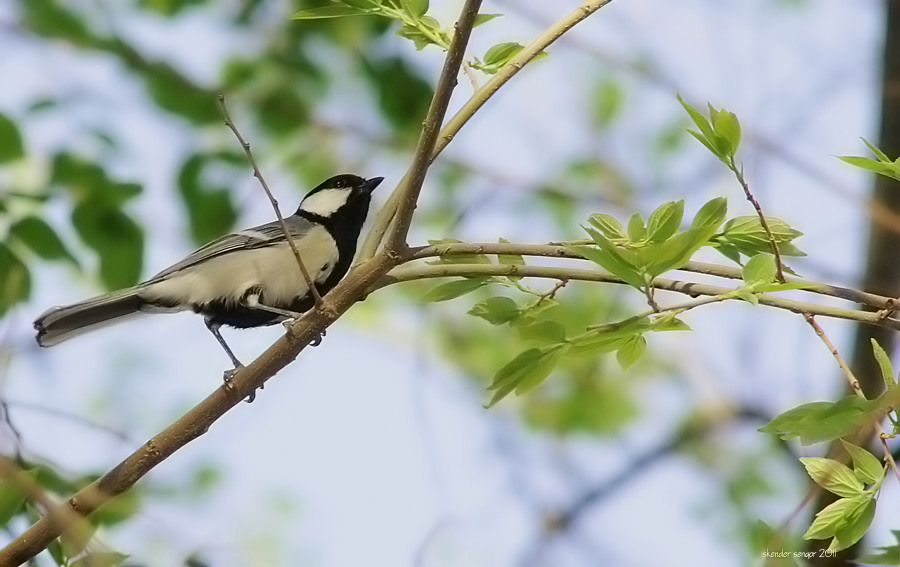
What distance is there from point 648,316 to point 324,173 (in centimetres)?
535

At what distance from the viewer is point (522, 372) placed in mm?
2127

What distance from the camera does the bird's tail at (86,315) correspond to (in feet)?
12.7

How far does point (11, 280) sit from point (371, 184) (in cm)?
233

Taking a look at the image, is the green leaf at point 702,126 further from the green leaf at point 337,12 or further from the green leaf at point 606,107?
the green leaf at point 606,107

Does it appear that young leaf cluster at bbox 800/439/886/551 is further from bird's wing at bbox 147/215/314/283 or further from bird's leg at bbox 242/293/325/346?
bird's wing at bbox 147/215/314/283

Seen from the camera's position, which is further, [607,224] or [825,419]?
[607,224]

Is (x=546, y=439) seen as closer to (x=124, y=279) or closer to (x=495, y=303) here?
A: (x=124, y=279)

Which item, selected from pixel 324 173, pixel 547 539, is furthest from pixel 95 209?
pixel 324 173

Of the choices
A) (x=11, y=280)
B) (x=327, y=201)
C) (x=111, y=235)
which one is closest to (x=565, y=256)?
(x=11, y=280)

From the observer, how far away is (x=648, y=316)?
202 centimetres

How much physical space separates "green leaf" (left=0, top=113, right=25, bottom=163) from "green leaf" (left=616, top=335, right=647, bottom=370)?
2410mm

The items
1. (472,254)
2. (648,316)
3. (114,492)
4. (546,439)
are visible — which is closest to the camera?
(648,316)

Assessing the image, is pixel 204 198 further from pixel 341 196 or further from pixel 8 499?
pixel 8 499

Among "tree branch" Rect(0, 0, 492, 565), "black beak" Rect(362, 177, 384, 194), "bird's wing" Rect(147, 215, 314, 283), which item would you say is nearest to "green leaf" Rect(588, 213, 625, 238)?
"tree branch" Rect(0, 0, 492, 565)
